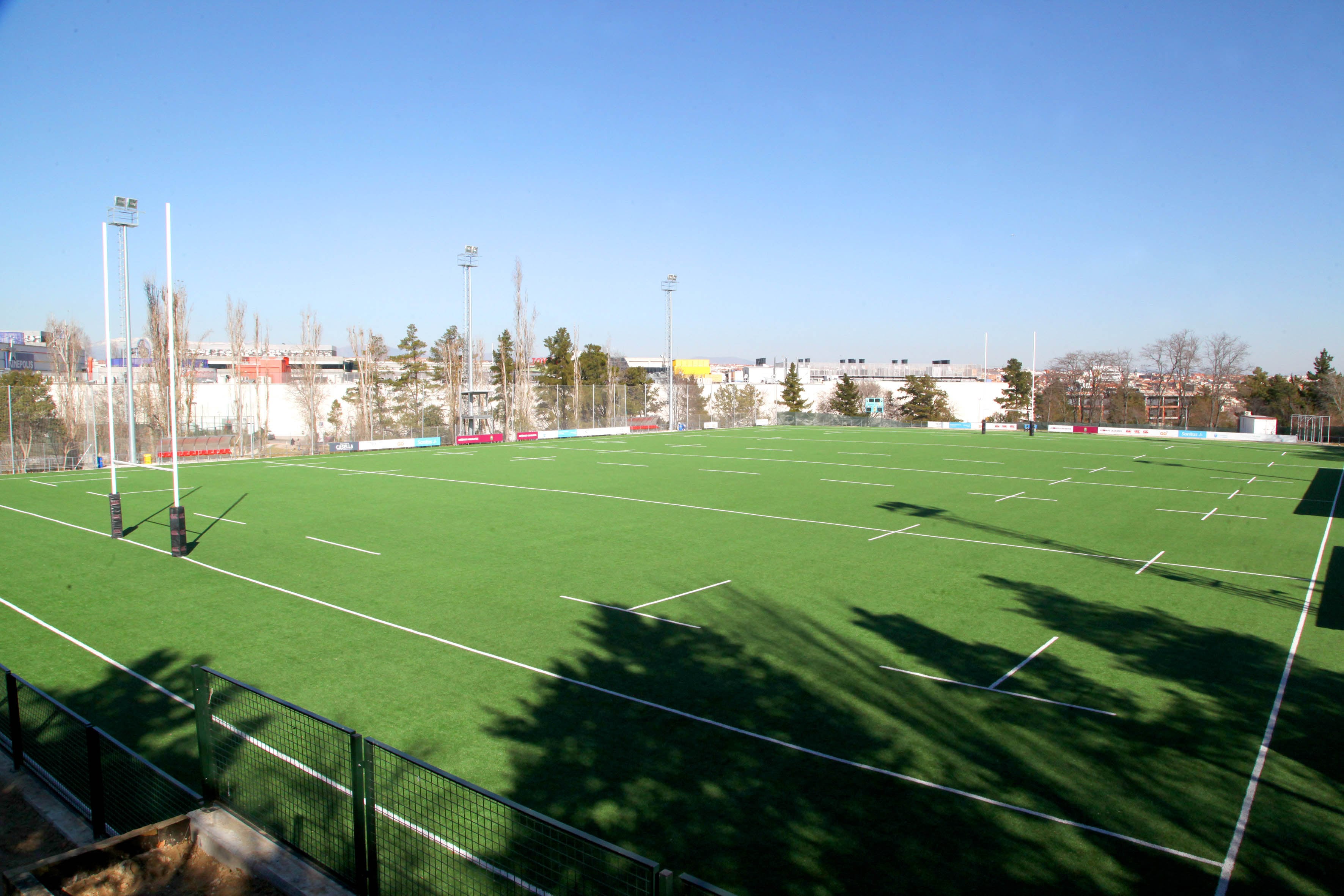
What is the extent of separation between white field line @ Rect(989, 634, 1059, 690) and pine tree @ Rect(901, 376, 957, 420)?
7977 cm

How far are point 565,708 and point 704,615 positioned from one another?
4.26m

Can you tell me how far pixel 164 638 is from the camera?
12023mm

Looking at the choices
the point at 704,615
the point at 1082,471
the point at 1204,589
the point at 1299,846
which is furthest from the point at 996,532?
the point at 1082,471

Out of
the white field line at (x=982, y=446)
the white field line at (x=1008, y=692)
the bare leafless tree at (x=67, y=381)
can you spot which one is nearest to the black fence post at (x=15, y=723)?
the white field line at (x=1008, y=692)

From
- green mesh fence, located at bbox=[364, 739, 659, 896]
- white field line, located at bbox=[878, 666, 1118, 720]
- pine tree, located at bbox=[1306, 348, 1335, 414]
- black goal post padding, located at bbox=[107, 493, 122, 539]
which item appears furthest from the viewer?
pine tree, located at bbox=[1306, 348, 1335, 414]

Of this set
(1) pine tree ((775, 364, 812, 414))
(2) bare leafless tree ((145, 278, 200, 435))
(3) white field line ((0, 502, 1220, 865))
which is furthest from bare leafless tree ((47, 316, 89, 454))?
(1) pine tree ((775, 364, 812, 414))

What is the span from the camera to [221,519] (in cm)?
2225

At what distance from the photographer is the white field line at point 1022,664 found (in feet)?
33.7

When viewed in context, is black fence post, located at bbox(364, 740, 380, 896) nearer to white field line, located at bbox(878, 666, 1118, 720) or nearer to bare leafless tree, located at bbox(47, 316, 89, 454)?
white field line, located at bbox(878, 666, 1118, 720)

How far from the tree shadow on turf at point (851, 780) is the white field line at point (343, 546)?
8809 millimetres

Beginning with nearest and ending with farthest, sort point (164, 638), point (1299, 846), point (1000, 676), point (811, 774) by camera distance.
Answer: point (1299, 846) → point (811, 774) → point (1000, 676) → point (164, 638)

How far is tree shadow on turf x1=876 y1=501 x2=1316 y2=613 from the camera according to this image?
1478 centimetres

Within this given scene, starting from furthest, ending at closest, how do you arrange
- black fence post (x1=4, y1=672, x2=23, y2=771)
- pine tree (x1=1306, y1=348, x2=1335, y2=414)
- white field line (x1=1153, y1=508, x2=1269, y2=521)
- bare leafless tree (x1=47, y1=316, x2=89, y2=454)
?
pine tree (x1=1306, y1=348, x2=1335, y2=414)
bare leafless tree (x1=47, y1=316, x2=89, y2=454)
white field line (x1=1153, y1=508, x2=1269, y2=521)
black fence post (x1=4, y1=672, x2=23, y2=771)

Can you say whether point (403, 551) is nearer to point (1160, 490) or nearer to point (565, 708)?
point (565, 708)
